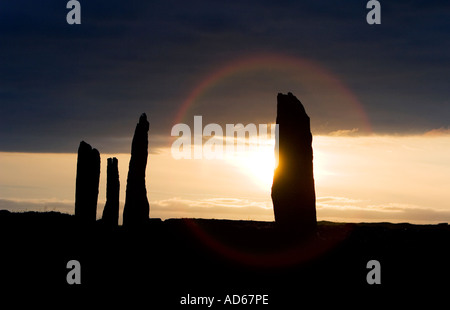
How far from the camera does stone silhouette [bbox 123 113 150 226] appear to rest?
45750mm

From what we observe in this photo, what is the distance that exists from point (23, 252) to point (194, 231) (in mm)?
10696

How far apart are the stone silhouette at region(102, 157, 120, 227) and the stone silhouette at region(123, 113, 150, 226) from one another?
155 inches

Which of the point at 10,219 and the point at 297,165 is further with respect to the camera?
the point at 10,219

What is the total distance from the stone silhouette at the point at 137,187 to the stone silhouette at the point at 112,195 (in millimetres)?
3936

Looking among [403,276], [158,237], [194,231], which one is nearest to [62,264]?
[158,237]

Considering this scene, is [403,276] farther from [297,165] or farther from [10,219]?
[10,219]

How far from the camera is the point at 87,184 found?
48156 millimetres

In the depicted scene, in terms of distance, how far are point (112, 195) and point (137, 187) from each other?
4556mm

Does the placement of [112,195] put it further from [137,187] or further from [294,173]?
[294,173]

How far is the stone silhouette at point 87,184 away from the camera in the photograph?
158 ft

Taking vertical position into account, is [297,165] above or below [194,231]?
above

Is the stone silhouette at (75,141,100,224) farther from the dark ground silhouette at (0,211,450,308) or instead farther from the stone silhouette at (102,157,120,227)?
the dark ground silhouette at (0,211,450,308)

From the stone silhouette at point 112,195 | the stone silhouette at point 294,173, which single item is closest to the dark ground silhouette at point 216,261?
the stone silhouette at point 294,173
